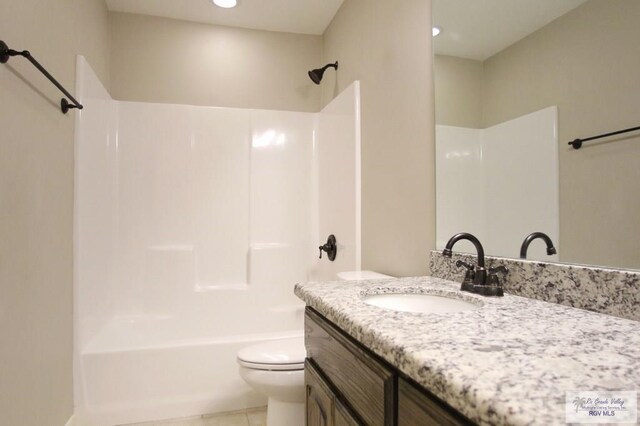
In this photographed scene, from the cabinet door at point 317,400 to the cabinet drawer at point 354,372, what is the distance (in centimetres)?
3

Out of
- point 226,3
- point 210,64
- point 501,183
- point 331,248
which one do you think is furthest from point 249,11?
point 501,183

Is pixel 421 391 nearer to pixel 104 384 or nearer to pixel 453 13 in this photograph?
pixel 453 13

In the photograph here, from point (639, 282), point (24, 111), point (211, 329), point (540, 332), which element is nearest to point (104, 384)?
point (211, 329)

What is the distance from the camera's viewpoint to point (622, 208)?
31.0 inches

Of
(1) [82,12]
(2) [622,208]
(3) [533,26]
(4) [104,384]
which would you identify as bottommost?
(4) [104,384]

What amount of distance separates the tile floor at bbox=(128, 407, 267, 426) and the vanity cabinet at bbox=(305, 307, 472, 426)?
1047 mm

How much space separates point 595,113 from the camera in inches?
33.4

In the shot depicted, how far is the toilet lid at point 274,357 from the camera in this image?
1624 mm

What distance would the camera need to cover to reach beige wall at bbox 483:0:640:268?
78 cm

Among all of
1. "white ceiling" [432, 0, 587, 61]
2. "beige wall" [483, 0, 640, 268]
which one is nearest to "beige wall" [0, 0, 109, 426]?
"white ceiling" [432, 0, 587, 61]

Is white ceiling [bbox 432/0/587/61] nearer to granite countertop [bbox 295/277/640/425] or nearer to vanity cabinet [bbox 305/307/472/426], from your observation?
granite countertop [bbox 295/277/640/425]

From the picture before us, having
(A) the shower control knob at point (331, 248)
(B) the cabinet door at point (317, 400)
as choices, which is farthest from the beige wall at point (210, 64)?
(B) the cabinet door at point (317, 400)

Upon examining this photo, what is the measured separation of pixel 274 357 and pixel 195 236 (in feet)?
4.24

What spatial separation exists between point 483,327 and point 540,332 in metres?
0.09
